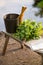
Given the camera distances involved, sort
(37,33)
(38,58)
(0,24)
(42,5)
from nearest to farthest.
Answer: (42,5)
(38,58)
(37,33)
(0,24)

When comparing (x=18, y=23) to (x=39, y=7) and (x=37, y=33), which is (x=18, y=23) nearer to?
(x=37, y=33)

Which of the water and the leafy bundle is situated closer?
the leafy bundle

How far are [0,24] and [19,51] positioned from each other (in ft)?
4.15

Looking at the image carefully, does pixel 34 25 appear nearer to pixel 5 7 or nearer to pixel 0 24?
pixel 0 24

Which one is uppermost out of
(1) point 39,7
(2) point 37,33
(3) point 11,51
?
(1) point 39,7

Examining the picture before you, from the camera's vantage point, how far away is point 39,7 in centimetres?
98

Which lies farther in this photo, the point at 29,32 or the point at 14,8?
the point at 14,8

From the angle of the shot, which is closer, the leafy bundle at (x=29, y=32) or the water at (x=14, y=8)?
the leafy bundle at (x=29, y=32)

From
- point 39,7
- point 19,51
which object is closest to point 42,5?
point 39,7

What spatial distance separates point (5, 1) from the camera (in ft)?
17.1

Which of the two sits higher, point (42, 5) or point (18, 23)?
point (42, 5)

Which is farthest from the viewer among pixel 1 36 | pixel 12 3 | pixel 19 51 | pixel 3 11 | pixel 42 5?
pixel 12 3

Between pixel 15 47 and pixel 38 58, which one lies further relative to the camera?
pixel 15 47

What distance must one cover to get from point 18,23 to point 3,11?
99 centimetres
